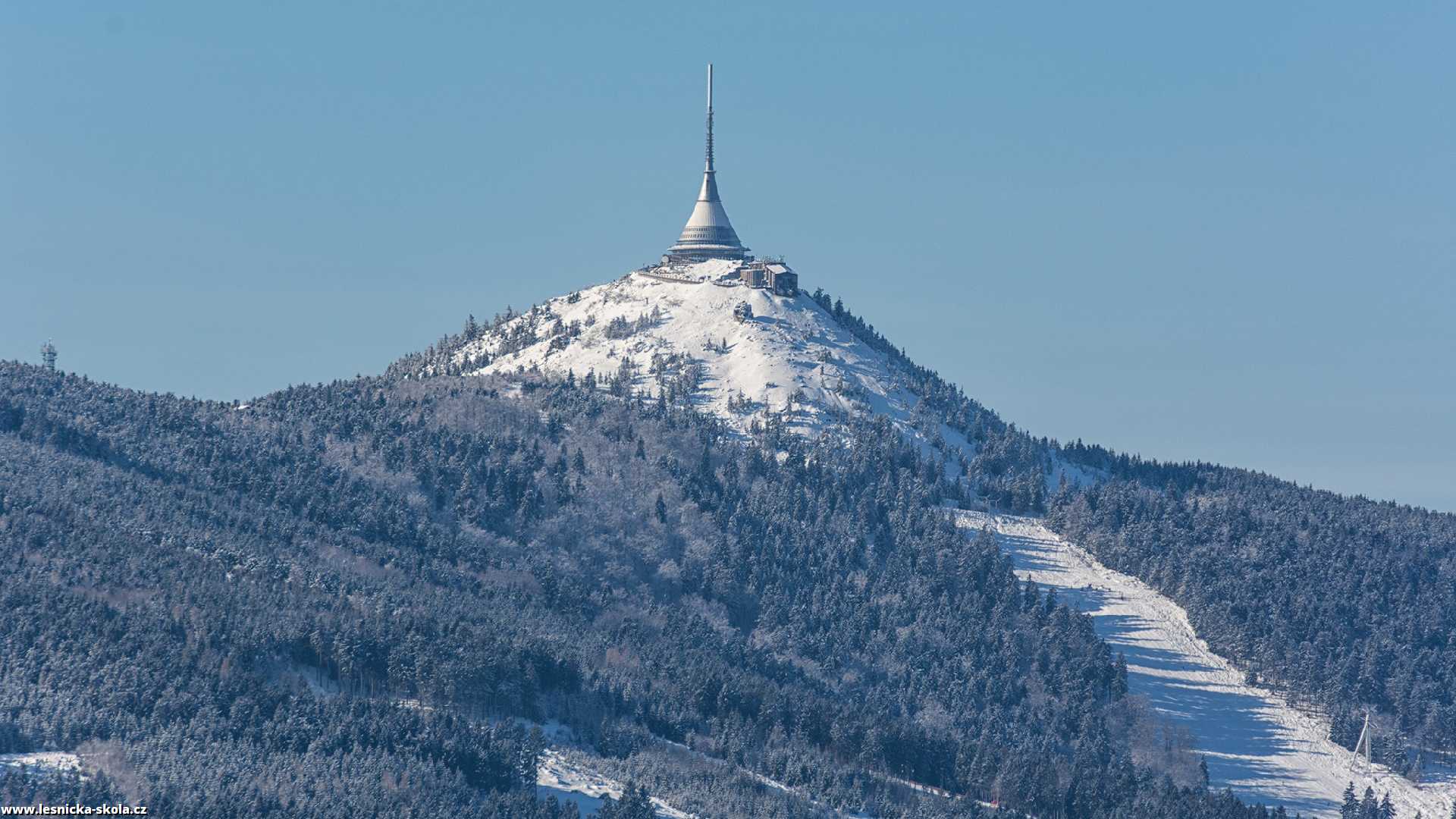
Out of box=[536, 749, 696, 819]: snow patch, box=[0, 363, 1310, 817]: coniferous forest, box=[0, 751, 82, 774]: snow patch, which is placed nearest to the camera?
box=[0, 751, 82, 774]: snow patch

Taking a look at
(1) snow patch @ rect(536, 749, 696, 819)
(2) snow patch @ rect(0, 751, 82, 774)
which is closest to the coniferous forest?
(2) snow patch @ rect(0, 751, 82, 774)

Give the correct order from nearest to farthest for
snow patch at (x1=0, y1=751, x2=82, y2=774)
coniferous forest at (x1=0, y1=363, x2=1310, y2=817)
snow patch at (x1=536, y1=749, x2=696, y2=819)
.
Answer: snow patch at (x1=0, y1=751, x2=82, y2=774)
coniferous forest at (x1=0, y1=363, x2=1310, y2=817)
snow patch at (x1=536, y1=749, x2=696, y2=819)

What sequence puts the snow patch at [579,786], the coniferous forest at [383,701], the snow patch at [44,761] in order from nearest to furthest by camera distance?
the snow patch at [44,761] → the coniferous forest at [383,701] → the snow patch at [579,786]

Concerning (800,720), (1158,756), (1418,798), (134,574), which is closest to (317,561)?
(134,574)

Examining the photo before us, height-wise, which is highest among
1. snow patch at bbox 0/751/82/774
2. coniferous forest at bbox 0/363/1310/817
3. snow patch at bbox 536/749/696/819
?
coniferous forest at bbox 0/363/1310/817

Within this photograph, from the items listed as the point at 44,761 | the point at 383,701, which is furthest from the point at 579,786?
the point at 44,761

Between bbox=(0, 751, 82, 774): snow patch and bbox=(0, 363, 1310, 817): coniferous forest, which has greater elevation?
bbox=(0, 363, 1310, 817): coniferous forest

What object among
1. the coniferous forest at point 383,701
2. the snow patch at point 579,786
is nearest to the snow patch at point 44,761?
the coniferous forest at point 383,701

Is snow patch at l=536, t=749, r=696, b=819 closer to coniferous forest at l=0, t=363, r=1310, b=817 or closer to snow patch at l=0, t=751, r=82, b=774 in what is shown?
coniferous forest at l=0, t=363, r=1310, b=817

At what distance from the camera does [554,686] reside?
17200cm

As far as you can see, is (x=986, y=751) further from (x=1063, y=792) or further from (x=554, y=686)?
(x=554, y=686)

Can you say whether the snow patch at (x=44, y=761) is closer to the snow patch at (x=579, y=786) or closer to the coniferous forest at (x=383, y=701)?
the coniferous forest at (x=383, y=701)

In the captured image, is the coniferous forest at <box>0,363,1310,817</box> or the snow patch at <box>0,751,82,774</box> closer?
the snow patch at <box>0,751,82,774</box>

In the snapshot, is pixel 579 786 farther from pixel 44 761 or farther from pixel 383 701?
pixel 44 761
